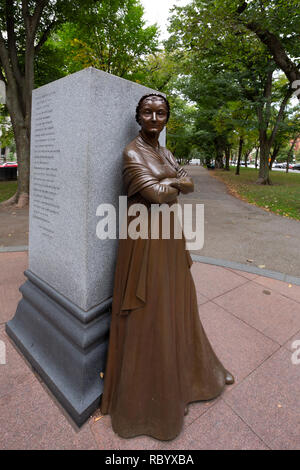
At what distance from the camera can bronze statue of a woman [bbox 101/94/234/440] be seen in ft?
5.61

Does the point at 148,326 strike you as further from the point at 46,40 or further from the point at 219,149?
the point at 219,149

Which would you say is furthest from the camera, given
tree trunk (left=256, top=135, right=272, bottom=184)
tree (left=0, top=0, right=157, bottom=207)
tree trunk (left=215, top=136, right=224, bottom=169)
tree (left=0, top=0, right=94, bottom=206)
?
tree trunk (left=215, top=136, right=224, bottom=169)

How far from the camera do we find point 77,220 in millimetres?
2041

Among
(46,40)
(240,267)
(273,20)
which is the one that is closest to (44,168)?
(240,267)

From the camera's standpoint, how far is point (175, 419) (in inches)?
71.7

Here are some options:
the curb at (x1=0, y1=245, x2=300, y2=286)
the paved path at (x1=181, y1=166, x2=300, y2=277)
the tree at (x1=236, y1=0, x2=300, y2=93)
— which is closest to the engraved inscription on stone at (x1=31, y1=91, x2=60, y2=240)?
the curb at (x1=0, y1=245, x2=300, y2=286)

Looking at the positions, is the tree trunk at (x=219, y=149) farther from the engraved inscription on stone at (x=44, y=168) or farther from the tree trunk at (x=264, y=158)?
the engraved inscription on stone at (x=44, y=168)

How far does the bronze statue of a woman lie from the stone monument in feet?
0.81

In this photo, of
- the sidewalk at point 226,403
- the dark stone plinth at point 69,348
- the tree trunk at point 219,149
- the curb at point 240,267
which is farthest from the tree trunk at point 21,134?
the tree trunk at point 219,149

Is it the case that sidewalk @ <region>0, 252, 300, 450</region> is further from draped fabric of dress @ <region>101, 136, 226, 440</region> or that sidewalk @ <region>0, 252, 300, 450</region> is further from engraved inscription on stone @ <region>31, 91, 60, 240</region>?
engraved inscription on stone @ <region>31, 91, 60, 240</region>

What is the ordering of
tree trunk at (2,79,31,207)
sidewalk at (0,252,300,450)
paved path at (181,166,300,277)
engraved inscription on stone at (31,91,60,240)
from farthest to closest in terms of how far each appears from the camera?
tree trunk at (2,79,31,207), paved path at (181,166,300,277), engraved inscription on stone at (31,91,60,240), sidewalk at (0,252,300,450)

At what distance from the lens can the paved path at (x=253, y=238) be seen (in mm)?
5573

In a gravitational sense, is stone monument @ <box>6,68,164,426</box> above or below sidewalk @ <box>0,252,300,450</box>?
above

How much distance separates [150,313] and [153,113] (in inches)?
53.1
